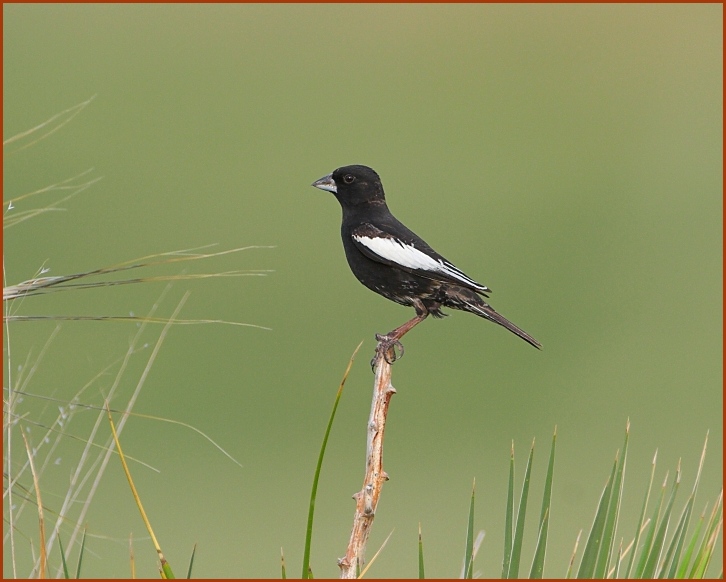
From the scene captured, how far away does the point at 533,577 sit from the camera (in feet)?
8.11

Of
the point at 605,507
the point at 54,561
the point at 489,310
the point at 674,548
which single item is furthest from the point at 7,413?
the point at 489,310

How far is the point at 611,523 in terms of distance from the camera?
2.52 meters

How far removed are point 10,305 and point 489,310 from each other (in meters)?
2.43

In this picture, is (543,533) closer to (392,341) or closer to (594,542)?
(594,542)

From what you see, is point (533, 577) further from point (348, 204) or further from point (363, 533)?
point (348, 204)

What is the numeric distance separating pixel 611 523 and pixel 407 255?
1.96 metres

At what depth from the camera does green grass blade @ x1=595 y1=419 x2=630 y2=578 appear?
250 centimetres

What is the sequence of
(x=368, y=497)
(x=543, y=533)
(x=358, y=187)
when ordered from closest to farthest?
(x=543, y=533), (x=368, y=497), (x=358, y=187)

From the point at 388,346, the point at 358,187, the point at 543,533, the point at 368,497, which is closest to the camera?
the point at 543,533

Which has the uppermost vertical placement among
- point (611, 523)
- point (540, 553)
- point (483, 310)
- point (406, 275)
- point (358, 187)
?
point (358, 187)

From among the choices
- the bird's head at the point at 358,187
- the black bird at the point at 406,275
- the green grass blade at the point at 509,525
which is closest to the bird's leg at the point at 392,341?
the black bird at the point at 406,275

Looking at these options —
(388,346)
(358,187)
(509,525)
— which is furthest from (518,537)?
(358,187)

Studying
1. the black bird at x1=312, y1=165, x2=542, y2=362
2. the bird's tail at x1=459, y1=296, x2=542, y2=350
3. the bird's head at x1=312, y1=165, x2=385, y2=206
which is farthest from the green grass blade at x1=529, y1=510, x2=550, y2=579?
the bird's head at x1=312, y1=165, x2=385, y2=206

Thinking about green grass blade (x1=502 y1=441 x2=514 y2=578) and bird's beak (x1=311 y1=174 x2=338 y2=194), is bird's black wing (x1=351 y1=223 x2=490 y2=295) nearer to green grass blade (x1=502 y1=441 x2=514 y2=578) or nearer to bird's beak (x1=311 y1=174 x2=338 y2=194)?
bird's beak (x1=311 y1=174 x2=338 y2=194)
